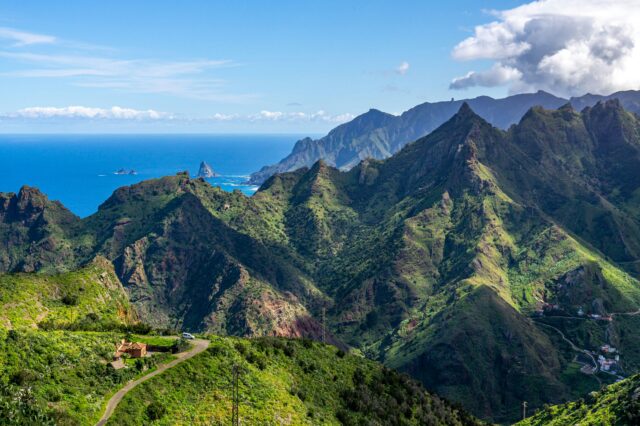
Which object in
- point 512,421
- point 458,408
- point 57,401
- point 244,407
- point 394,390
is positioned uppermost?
point 57,401

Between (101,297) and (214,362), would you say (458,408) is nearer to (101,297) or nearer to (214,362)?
(214,362)

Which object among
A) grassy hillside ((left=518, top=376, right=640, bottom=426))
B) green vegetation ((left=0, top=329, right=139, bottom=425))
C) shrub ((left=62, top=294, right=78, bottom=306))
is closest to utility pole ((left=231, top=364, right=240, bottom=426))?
green vegetation ((left=0, top=329, right=139, bottom=425))

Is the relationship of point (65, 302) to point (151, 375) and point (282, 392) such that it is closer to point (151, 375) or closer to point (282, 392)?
point (151, 375)

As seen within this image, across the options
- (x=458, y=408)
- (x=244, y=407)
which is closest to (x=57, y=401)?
(x=244, y=407)

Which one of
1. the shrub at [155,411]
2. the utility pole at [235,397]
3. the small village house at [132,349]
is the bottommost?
the utility pole at [235,397]

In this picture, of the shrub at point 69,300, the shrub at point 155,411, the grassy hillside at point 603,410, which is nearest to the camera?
the shrub at point 155,411

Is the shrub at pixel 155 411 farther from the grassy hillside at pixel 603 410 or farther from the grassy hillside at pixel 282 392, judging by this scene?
the grassy hillside at pixel 603 410

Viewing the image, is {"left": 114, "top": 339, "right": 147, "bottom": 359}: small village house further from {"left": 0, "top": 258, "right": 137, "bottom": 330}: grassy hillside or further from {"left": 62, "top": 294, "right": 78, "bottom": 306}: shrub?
{"left": 62, "top": 294, "right": 78, "bottom": 306}: shrub

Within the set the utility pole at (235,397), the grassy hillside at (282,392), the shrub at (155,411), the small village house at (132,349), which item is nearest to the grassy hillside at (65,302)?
the small village house at (132,349)
